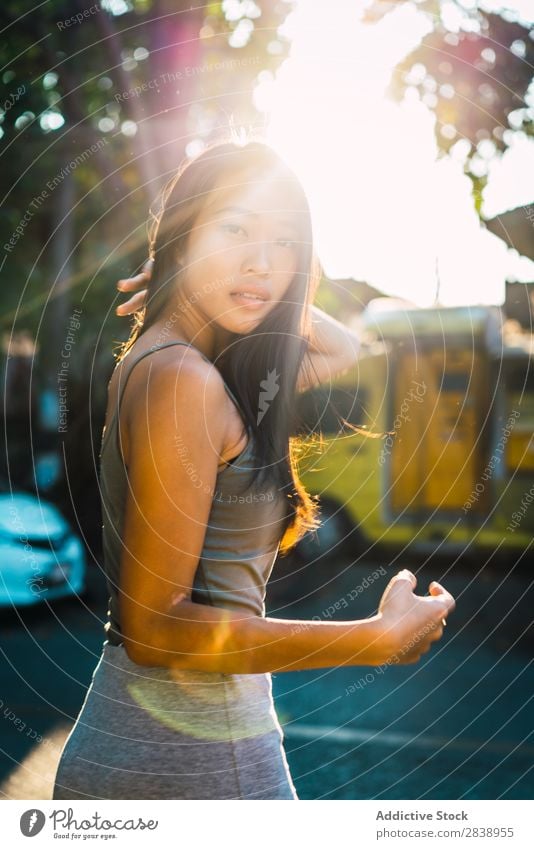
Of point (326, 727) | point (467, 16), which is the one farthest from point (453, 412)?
point (467, 16)

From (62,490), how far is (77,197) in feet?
10.5

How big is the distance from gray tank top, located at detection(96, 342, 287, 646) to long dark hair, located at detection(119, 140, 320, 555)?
0.04 meters

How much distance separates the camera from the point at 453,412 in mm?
9859

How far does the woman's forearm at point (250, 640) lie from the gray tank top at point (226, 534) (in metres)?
0.08

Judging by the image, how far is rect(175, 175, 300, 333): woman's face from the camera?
1.51m

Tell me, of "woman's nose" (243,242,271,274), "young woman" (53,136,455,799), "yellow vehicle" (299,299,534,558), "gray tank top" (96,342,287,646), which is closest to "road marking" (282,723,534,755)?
"young woman" (53,136,455,799)

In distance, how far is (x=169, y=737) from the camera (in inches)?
55.4

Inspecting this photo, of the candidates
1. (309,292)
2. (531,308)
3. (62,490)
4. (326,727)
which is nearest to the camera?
(309,292)

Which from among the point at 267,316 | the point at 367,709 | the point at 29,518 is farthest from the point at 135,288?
the point at 29,518

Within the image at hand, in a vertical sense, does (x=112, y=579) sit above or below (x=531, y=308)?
below

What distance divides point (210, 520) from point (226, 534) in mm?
36

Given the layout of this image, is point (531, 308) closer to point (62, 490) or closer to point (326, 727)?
point (326, 727)

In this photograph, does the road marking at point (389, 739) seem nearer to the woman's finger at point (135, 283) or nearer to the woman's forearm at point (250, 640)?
the woman's finger at point (135, 283)
